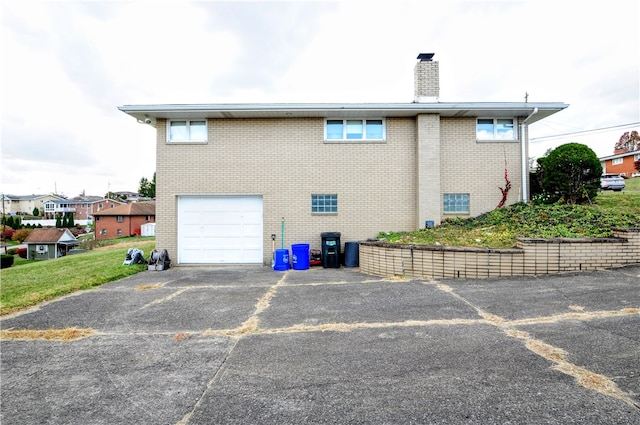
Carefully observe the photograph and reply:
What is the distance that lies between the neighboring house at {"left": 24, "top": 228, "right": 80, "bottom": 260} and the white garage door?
42.2 metres

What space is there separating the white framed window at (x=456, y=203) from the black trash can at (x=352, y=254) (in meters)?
3.28

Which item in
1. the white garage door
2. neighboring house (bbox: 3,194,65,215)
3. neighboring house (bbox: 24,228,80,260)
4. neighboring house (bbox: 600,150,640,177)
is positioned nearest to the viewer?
the white garage door

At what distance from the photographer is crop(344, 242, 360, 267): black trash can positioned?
986cm

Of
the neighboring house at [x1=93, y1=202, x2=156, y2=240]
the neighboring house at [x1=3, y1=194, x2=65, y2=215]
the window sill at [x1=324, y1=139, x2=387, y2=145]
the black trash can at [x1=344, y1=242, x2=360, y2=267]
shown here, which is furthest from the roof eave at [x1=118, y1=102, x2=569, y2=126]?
the neighboring house at [x1=3, y1=194, x2=65, y2=215]

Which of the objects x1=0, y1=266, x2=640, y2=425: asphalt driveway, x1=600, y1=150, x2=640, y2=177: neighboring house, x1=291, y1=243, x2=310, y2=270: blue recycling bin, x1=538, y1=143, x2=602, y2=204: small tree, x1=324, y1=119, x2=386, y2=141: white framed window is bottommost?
x1=0, y1=266, x2=640, y2=425: asphalt driveway

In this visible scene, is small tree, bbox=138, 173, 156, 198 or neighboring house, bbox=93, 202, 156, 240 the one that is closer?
neighboring house, bbox=93, 202, 156, 240

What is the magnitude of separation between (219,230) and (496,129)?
31.1ft

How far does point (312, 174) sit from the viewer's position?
35.4ft

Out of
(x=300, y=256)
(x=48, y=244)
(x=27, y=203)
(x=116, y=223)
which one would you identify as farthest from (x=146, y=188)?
(x=300, y=256)

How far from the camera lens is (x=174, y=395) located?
9.71 feet

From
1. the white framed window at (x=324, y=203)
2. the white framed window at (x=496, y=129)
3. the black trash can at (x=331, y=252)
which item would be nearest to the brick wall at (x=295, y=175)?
the white framed window at (x=324, y=203)

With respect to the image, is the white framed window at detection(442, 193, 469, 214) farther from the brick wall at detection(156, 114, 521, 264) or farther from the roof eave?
the roof eave

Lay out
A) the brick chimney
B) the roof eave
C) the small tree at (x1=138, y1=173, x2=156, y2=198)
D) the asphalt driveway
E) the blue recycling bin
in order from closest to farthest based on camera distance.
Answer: the asphalt driveway < the blue recycling bin < the roof eave < the brick chimney < the small tree at (x1=138, y1=173, x2=156, y2=198)

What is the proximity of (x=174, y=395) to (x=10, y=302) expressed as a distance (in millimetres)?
5507
